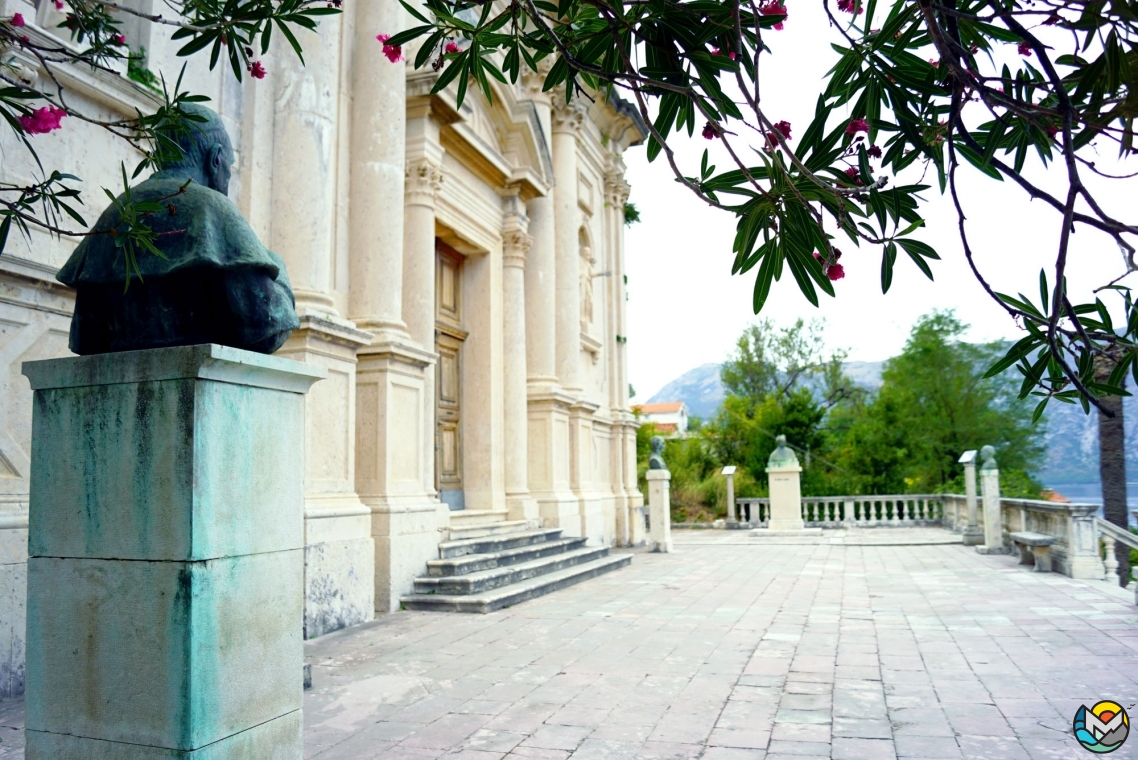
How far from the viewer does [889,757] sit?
11.2 ft

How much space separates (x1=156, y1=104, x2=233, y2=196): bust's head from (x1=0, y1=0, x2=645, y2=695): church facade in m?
1.40

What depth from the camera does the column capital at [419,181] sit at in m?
9.21

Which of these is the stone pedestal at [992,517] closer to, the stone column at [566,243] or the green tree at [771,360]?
the stone column at [566,243]

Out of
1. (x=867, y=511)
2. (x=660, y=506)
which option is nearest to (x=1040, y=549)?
(x=660, y=506)

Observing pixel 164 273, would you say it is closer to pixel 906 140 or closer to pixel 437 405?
pixel 906 140

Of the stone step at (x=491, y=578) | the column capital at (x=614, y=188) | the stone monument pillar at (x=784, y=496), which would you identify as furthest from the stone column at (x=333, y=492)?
the stone monument pillar at (x=784, y=496)

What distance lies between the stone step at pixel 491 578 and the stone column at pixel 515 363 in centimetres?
146

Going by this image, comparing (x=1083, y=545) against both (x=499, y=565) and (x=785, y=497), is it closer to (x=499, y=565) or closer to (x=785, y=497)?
(x=499, y=565)

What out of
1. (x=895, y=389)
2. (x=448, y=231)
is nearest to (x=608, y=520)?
(x=448, y=231)

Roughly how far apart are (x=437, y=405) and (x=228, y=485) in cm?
807

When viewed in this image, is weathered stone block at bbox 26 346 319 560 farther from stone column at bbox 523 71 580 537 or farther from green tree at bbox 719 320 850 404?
green tree at bbox 719 320 850 404

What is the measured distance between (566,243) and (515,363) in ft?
9.85

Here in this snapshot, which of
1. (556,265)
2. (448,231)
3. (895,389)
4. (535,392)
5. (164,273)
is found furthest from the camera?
(895,389)

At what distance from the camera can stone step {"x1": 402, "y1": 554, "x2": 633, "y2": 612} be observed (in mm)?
7363
